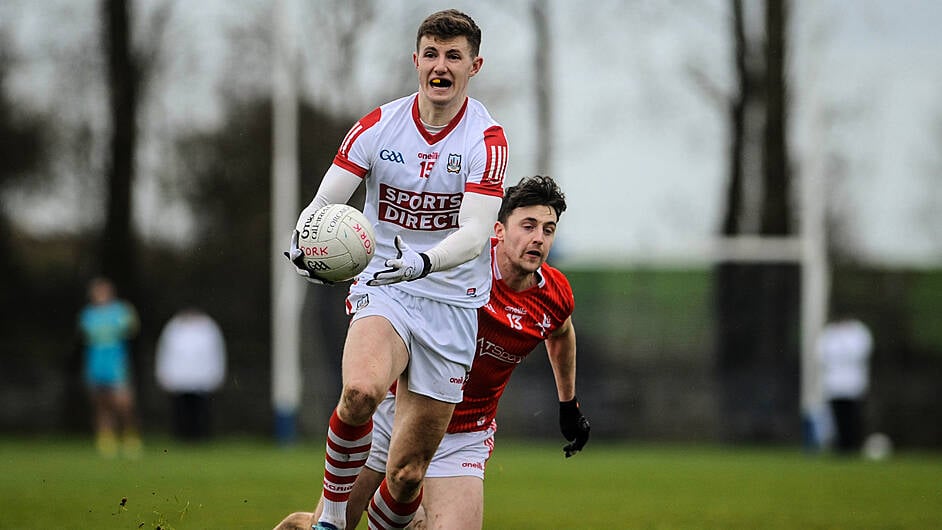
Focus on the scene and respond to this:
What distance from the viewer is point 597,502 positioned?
1162cm

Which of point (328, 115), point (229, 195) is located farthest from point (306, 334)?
point (229, 195)

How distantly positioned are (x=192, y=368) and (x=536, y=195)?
13.8 metres

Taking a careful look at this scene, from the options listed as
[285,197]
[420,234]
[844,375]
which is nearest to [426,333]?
[420,234]

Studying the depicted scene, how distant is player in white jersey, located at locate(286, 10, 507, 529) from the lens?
21.6ft

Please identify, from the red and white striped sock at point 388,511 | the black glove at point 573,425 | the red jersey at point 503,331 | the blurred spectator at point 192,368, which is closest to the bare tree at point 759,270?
the blurred spectator at point 192,368

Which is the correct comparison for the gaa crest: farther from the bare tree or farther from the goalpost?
the bare tree

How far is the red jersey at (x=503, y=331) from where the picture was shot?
721 cm

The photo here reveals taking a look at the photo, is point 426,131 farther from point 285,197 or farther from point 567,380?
point 285,197

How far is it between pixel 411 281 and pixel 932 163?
65.2ft

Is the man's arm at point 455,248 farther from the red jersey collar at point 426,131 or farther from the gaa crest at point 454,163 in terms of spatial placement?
the red jersey collar at point 426,131

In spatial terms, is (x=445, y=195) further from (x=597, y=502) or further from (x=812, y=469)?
(x=812, y=469)

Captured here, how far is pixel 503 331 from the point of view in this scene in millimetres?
7199

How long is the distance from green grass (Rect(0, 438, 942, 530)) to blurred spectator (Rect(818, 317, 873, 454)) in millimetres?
1076

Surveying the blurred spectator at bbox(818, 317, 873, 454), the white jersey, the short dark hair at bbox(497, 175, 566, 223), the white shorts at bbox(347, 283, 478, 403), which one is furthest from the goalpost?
the white jersey
